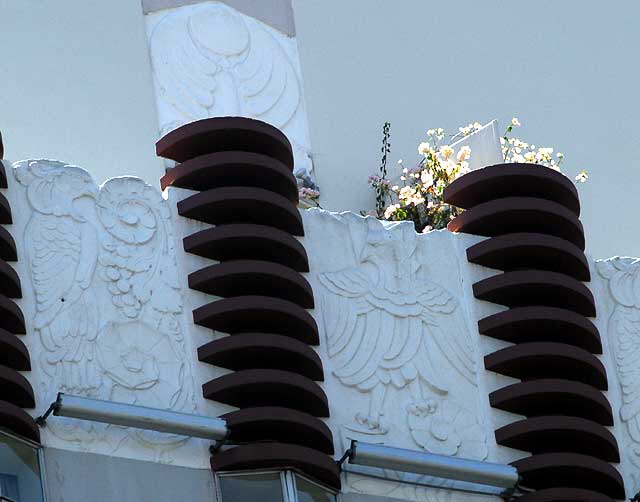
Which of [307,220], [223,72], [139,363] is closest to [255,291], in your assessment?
[307,220]

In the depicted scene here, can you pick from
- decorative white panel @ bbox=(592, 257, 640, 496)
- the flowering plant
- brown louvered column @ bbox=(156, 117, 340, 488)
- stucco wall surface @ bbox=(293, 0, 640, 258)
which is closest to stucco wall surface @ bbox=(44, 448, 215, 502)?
brown louvered column @ bbox=(156, 117, 340, 488)

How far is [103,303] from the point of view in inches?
1064

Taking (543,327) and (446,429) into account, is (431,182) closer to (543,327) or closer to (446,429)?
(543,327)

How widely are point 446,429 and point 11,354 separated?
442cm

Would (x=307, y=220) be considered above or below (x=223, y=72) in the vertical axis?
below

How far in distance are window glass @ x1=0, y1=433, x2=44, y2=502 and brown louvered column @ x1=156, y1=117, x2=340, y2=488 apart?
1.67 meters

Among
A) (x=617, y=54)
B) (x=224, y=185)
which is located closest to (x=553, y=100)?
(x=617, y=54)

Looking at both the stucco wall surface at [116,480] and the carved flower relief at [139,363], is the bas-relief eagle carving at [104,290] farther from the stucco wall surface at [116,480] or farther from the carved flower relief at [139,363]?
the stucco wall surface at [116,480]

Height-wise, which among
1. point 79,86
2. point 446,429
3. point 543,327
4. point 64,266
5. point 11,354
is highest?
point 79,86

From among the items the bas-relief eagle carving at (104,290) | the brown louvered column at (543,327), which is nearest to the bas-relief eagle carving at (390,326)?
the brown louvered column at (543,327)

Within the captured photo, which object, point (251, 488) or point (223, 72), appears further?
point (223, 72)

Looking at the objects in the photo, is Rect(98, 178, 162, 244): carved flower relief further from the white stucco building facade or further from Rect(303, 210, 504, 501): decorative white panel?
Rect(303, 210, 504, 501): decorative white panel

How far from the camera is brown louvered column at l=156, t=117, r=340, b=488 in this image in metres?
27.1

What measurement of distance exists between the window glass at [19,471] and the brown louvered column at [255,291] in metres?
1.67
